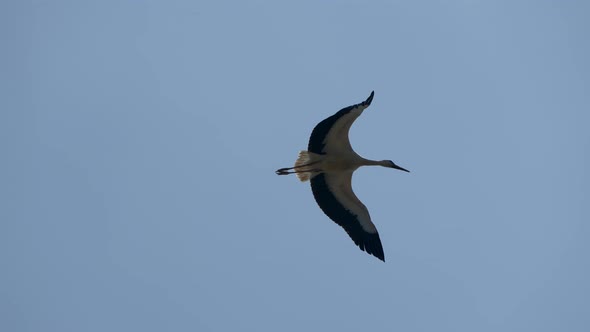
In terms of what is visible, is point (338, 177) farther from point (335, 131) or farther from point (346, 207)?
point (335, 131)

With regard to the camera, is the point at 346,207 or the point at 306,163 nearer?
the point at 306,163

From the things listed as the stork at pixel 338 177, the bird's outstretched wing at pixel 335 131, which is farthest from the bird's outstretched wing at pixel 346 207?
the bird's outstretched wing at pixel 335 131

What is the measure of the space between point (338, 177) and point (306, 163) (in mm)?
678

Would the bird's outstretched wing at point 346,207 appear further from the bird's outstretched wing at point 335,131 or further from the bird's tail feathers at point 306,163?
the bird's outstretched wing at point 335,131

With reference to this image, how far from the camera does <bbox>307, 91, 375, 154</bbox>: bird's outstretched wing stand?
16719 mm

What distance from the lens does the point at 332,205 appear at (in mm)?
18109

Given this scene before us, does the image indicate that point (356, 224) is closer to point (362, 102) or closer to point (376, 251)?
point (376, 251)

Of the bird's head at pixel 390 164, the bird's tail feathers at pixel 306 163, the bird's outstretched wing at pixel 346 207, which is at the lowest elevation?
the bird's outstretched wing at pixel 346 207

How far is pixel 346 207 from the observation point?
59.6ft

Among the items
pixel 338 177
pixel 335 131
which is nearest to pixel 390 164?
pixel 338 177

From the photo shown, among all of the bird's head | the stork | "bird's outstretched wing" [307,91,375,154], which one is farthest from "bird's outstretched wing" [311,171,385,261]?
the bird's head

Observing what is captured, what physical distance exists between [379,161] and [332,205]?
1209 mm

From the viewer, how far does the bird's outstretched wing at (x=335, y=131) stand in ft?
54.9

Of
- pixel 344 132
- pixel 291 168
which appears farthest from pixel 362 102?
pixel 291 168
